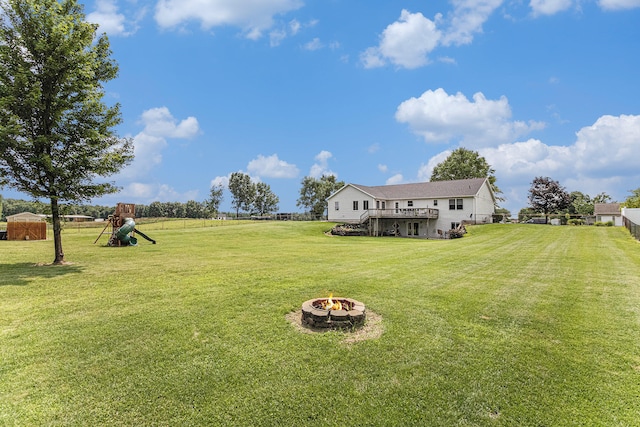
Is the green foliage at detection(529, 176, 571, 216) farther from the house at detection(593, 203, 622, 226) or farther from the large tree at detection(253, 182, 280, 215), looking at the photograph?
the large tree at detection(253, 182, 280, 215)

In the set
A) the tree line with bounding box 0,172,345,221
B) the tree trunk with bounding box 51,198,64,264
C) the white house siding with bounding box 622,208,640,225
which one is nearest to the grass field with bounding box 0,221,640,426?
the tree trunk with bounding box 51,198,64,264

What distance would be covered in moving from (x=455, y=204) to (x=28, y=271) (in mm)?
34227

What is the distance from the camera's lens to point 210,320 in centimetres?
593

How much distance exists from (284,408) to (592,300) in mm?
7256

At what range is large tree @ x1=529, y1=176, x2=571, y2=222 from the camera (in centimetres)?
4712

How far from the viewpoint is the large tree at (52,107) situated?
34.2 feet

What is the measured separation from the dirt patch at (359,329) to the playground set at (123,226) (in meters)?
16.2

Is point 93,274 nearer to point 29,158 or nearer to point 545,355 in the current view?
point 29,158

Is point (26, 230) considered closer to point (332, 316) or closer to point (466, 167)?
point (332, 316)

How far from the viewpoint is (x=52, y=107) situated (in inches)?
430

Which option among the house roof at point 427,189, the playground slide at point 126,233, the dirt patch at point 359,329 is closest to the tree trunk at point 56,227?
the playground slide at point 126,233

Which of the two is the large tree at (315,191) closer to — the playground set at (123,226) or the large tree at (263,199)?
the large tree at (263,199)

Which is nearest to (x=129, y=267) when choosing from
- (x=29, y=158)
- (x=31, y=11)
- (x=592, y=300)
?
(x=29, y=158)

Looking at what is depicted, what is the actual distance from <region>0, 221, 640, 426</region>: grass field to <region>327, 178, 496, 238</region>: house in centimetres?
2626
